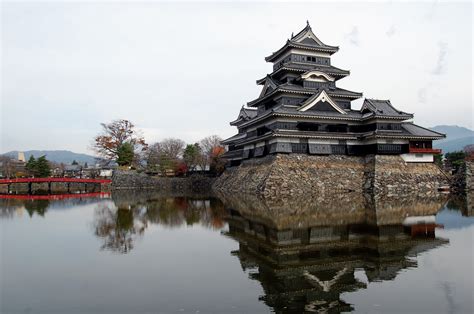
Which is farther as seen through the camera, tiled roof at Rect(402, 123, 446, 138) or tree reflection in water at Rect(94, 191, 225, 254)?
tiled roof at Rect(402, 123, 446, 138)

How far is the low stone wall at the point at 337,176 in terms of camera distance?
29281 millimetres

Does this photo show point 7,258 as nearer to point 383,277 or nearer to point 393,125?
point 383,277

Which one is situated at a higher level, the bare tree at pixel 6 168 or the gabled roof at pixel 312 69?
the gabled roof at pixel 312 69

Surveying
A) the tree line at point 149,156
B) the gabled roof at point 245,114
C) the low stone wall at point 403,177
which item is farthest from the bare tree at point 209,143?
the low stone wall at point 403,177

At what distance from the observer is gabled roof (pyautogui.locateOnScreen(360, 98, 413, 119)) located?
33.5m

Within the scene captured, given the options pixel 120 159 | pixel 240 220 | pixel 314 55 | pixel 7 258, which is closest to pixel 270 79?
pixel 314 55

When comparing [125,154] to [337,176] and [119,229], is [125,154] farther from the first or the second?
[119,229]

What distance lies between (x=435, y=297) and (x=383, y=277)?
135 centimetres

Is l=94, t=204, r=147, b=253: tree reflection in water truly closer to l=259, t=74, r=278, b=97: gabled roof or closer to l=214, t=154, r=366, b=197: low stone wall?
l=214, t=154, r=366, b=197: low stone wall

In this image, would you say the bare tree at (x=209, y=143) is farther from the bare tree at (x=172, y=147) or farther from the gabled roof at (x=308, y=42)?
the gabled roof at (x=308, y=42)

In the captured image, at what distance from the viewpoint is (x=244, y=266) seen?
9.28 meters

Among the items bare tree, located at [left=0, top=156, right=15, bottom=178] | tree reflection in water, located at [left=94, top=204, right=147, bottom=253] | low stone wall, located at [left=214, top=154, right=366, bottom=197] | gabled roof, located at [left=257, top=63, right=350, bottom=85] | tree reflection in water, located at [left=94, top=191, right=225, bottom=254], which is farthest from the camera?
bare tree, located at [left=0, top=156, right=15, bottom=178]

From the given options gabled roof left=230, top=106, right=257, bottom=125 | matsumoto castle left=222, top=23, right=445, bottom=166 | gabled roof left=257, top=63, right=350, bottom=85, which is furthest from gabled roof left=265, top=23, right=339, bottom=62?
gabled roof left=230, top=106, right=257, bottom=125

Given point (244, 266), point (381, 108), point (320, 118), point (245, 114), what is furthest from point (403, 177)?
point (244, 266)
